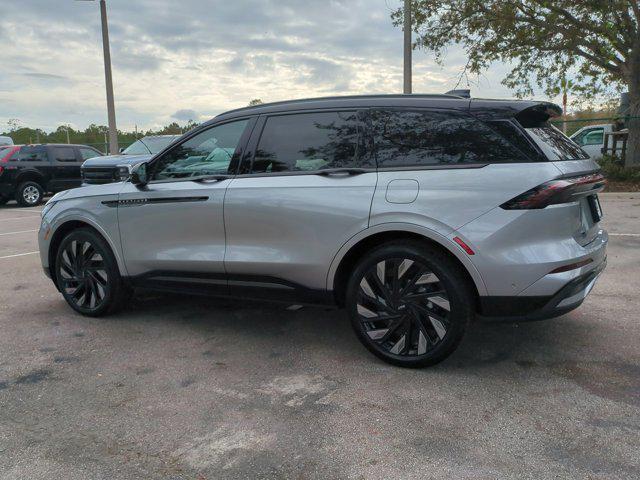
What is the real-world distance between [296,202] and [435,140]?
38.7 inches

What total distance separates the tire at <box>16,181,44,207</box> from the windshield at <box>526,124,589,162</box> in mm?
15511

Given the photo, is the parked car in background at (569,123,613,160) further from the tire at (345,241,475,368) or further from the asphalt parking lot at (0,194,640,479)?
the tire at (345,241,475,368)

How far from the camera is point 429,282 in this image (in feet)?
11.2

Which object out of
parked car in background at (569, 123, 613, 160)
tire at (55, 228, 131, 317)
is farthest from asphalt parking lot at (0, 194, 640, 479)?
parked car in background at (569, 123, 613, 160)

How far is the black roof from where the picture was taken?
11.1 feet

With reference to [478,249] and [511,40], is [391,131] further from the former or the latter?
[511,40]

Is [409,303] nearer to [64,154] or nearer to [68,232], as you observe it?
[68,232]

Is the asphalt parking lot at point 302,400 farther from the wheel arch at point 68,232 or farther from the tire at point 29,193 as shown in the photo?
the tire at point 29,193

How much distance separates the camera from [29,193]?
15758mm

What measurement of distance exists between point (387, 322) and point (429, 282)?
392mm

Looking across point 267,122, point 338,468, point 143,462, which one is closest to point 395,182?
point 267,122

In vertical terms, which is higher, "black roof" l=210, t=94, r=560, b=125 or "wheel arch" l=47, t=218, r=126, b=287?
"black roof" l=210, t=94, r=560, b=125

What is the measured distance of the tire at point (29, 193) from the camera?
15594 millimetres

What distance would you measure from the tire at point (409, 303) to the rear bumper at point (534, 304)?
0.13 metres
